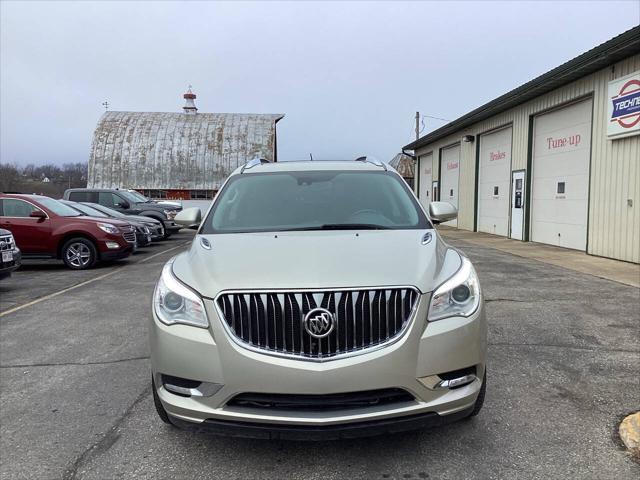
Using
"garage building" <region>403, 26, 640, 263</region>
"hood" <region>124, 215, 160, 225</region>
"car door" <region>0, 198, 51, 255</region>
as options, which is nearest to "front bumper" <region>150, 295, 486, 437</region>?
"car door" <region>0, 198, 51, 255</region>

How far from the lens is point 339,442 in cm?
311

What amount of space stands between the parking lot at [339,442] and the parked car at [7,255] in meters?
1.39

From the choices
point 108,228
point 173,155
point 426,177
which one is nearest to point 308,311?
point 108,228

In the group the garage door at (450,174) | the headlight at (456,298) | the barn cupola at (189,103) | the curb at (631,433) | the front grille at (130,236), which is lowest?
the curb at (631,433)

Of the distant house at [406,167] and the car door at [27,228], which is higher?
the distant house at [406,167]

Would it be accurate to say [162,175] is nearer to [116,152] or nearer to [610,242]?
[116,152]

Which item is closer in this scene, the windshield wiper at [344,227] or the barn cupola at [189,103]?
the windshield wiper at [344,227]

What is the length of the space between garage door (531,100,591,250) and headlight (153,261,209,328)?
43.0 feet

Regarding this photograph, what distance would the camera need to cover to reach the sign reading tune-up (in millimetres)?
11211

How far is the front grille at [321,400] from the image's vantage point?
253 cm

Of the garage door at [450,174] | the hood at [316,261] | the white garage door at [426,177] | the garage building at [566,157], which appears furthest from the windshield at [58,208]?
the white garage door at [426,177]

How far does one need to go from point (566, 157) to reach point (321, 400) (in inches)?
564

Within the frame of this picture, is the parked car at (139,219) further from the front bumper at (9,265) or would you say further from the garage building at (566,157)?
the garage building at (566,157)

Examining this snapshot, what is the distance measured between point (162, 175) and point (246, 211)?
110ft
